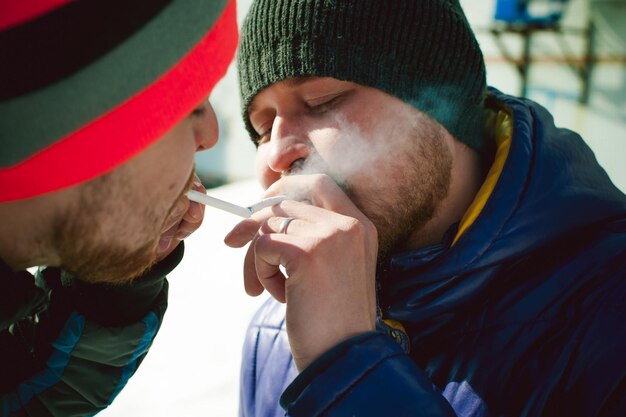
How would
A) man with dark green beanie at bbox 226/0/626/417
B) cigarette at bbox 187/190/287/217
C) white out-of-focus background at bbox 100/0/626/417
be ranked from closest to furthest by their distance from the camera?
man with dark green beanie at bbox 226/0/626/417 → cigarette at bbox 187/190/287/217 → white out-of-focus background at bbox 100/0/626/417

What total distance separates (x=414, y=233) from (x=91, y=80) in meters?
1.20

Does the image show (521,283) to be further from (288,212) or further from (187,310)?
(187,310)

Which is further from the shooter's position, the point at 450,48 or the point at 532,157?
the point at 450,48

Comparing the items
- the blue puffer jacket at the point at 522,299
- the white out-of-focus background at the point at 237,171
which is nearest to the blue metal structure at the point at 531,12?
the white out-of-focus background at the point at 237,171

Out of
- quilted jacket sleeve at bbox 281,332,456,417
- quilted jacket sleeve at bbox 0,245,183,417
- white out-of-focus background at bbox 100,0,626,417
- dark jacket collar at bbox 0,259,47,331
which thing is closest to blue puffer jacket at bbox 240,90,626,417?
quilted jacket sleeve at bbox 281,332,456,417

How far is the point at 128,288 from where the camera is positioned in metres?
1.84

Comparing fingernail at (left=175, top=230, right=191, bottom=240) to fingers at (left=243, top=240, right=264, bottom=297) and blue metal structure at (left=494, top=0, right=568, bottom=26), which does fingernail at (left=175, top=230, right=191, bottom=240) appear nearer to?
fingers at (left=243, top=240, right=264, bottom=297)

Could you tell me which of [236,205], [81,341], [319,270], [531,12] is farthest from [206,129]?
[531,12]

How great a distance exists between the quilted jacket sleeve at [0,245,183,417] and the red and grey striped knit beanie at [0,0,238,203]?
30.1 inches

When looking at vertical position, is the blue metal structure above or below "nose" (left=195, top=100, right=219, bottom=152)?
below

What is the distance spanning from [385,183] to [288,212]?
18.3 inches

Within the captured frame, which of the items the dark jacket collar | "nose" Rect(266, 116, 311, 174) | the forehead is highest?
the forehead

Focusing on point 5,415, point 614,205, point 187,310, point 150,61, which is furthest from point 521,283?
point 187,310

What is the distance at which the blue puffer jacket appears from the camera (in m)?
1.32
